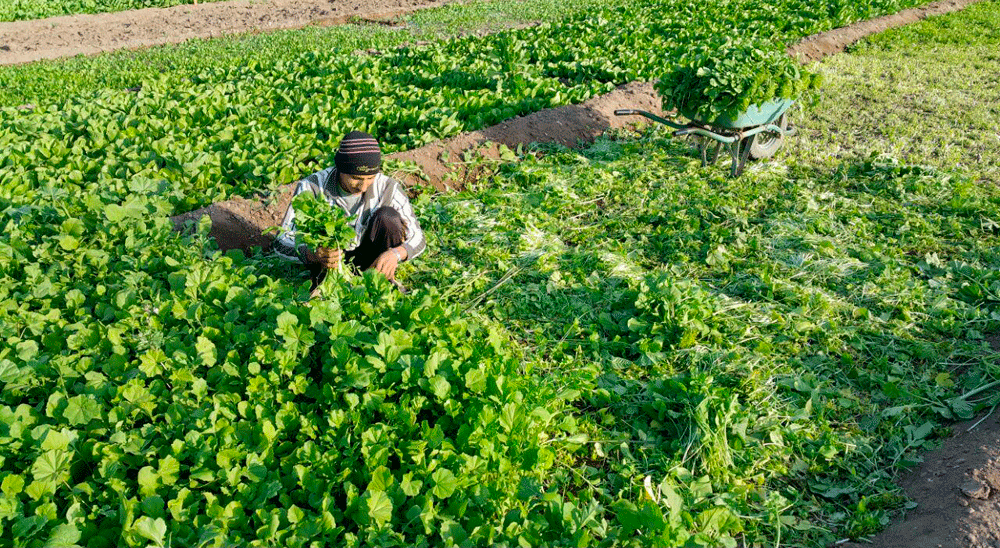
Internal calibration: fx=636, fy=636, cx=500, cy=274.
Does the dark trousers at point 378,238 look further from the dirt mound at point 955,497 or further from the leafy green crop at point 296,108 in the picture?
the dirt mound at point 955,497

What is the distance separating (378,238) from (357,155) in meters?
0.61

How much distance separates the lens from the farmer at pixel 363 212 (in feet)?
13.7

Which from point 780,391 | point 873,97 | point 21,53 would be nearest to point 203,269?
point 780,391

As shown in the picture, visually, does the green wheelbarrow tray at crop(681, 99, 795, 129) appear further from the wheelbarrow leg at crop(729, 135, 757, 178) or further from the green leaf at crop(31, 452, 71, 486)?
the green leaf at crop(31, 452, 71, 486)

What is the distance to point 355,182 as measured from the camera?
4.30m

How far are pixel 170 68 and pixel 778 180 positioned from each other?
427 inches

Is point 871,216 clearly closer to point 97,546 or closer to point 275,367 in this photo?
point 275,367

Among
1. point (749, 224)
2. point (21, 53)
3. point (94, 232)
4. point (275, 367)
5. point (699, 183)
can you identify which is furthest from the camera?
point (21, 53)

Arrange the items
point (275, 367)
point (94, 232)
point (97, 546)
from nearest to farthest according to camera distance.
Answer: point (97, 546)
point (275, 367)
point (94, 232)

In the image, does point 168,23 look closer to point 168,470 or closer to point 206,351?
point 206,351

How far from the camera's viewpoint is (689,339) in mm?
4098

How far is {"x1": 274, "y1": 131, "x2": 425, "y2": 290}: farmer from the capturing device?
4.18 meters

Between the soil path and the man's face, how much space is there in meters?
13.5

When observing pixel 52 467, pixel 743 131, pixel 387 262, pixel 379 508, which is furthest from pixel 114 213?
pixel 743 131
